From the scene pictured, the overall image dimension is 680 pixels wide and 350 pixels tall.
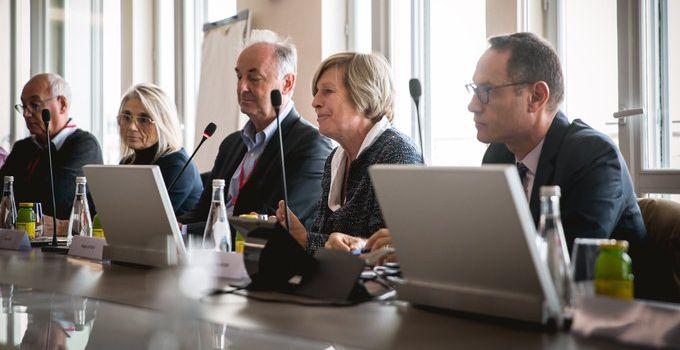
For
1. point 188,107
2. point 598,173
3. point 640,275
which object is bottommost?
point 640,275

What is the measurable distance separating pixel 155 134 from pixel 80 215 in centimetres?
132

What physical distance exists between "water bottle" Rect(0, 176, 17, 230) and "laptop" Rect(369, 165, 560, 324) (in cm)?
175

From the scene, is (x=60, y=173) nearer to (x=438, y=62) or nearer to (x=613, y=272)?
(x=438, y=62)

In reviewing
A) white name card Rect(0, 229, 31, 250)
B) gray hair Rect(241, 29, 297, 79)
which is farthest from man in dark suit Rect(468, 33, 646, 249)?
white name card Rect(0, 229, 31, 250)

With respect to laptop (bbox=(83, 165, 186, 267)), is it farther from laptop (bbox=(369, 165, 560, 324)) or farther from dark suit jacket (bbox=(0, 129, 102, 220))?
dark suit jacket (bbox=(0, 129, 102, 220))

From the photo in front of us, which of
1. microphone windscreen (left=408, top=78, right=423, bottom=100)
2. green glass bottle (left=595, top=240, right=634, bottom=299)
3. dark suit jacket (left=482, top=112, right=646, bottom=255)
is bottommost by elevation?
green glass bottle (left=595, top=240, right=634, bottom=299)

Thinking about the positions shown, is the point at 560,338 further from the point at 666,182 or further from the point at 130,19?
the point at 130,19

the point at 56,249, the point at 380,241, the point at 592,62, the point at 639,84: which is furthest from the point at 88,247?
the point at 592,62

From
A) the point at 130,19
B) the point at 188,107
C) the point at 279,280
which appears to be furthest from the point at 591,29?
the point at 130,19

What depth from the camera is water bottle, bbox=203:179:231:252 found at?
1800mm

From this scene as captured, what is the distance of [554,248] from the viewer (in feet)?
3.69

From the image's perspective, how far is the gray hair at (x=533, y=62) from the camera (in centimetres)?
210

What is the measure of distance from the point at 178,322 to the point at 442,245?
0.44 m

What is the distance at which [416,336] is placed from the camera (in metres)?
1.04
